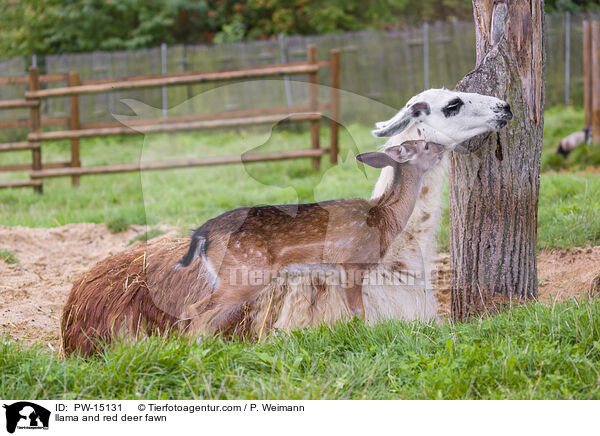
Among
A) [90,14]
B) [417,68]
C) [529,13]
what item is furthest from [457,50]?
[90,14]

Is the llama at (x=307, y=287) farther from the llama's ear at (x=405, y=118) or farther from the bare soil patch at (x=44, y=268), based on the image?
the bare soil patch at (x=44, y=268)

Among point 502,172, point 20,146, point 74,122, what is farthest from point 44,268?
point 20,146

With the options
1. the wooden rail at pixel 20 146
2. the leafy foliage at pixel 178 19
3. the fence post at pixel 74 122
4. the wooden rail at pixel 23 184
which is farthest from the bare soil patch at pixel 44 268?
the leafy foliage at pixel 178 19

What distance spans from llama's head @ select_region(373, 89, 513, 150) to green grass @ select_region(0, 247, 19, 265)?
3510 mm

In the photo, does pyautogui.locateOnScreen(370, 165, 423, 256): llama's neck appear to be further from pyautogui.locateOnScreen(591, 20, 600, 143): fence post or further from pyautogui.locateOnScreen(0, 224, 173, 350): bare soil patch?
pyautogui.locateOnScreen(591, 20, 600, 143): fence post

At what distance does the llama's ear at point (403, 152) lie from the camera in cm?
341

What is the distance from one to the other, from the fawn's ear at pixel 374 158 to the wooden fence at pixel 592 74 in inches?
225

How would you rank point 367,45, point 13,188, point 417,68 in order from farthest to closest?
point 367,45 → point 417,68 → point 13,188

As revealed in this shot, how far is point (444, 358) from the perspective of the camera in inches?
114

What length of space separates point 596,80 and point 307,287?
6456 mm

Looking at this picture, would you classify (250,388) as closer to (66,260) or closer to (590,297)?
(590,297)

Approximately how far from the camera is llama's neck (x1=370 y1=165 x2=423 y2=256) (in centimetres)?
351
